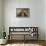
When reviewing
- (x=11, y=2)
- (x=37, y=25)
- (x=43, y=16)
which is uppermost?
(x=11, y=2)

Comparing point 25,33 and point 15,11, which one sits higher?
point 15,11

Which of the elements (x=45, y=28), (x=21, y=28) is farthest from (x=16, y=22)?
(x=45, y=28)

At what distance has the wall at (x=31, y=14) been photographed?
466cm

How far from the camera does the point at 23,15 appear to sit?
466 centimetres

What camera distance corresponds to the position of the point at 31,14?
4.68m

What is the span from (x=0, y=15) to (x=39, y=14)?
1.57 m

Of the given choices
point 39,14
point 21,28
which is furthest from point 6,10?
point 39,14

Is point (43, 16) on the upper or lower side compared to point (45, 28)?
upper

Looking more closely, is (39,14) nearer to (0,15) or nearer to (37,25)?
(37,25)

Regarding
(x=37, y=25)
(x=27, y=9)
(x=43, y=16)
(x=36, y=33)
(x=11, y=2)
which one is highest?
(x=11, y=2)

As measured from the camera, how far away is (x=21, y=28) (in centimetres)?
466

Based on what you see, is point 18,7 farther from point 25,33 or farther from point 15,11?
point 25,33

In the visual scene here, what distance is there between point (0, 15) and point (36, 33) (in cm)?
159

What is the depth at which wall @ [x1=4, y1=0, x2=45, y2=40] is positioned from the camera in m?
4.66
